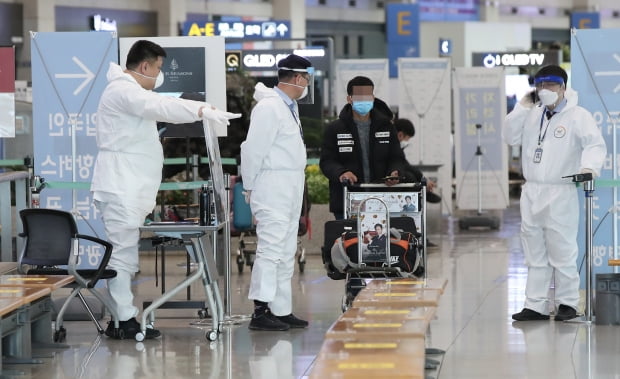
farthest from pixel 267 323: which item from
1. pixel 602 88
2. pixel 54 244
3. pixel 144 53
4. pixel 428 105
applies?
pixel 428 105

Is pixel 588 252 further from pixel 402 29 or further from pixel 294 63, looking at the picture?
pixel 402 29

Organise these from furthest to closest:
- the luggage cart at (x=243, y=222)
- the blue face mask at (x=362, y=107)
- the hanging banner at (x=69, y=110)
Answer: the luggage cart at (x=243, y=222), the hanging banner at (x=69, y=110), the blue face mask at (x=362, y=107)

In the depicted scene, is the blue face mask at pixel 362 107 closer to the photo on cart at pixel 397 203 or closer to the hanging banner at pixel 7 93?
the photo on cart at pixel 397 203

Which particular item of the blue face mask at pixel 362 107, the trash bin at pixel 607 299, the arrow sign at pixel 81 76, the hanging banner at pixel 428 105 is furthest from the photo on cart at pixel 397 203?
the hanging banner at pixel 428 105

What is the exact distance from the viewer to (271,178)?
804 cm

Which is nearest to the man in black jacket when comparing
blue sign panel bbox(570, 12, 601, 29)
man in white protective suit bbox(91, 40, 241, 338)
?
man in white protective suit bbox(91, 40, 241, 338)

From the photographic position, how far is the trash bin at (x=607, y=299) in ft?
27.0

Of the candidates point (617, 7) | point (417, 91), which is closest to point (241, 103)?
point (417, 91)

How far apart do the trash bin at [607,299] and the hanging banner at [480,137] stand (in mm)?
8322

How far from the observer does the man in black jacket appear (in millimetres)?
8812

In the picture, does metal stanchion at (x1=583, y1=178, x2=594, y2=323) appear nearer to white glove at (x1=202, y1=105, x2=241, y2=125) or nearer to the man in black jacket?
the man in black jacket

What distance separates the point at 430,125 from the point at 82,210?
833 centimetres

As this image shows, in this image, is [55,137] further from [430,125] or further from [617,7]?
[617,7]

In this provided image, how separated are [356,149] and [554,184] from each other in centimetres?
143
